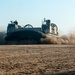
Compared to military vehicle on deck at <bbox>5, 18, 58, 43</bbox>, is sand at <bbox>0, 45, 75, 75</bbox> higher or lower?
lower

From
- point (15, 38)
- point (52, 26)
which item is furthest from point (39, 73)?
point (52, 26)

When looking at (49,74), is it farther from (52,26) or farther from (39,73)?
(52,26)

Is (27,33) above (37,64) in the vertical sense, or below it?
above

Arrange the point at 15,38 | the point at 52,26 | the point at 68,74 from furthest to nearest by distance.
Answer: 1. the point at 52,26
2. the point at 15,38
3. the point at 68,74

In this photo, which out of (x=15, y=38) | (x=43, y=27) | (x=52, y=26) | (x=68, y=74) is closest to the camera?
(x=68, y=74)

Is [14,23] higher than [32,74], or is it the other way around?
[14,23]

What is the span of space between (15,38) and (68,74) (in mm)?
61083

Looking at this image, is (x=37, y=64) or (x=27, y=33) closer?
(x=37, y=64)

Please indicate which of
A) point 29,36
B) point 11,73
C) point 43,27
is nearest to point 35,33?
point 29,36

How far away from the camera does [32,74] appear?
35.5 ft

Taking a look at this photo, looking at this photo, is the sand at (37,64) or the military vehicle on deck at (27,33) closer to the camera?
the sand at (37,64)

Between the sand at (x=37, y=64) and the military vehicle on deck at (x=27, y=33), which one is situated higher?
the military vehicle on deck at (x=27, y=33)

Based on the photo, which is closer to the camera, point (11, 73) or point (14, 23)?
point (11, 73)

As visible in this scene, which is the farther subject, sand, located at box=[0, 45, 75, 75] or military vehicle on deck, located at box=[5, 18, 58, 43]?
military vehicle on deck, located at box=[5, 18, 58, 43]
